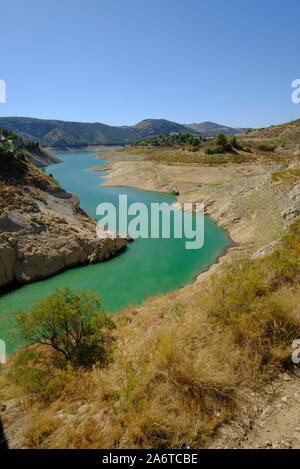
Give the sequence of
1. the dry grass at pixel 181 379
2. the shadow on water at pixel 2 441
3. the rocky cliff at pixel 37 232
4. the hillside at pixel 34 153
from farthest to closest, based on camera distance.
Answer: the hillside at pixel 34 153 < the rocky cliff at pixel 37 232 < the shadow on water at pixel 2 441 < the dry grass at pixel 181 379

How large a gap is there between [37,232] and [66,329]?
436 inches

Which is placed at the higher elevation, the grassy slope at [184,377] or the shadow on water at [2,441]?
the grassy slope at [184,377]

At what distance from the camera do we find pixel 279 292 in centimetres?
694

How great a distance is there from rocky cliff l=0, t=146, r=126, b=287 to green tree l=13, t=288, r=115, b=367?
859 centimetres

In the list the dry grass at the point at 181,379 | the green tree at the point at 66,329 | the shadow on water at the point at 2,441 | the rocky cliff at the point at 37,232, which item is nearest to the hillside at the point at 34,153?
the rocky cliff at the point at 37,232

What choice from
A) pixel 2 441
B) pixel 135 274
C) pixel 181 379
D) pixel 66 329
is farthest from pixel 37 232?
pixel 181 379

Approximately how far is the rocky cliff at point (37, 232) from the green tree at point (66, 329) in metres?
8.59

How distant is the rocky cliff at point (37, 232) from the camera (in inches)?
596

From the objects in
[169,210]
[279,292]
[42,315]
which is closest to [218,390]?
[279,292]

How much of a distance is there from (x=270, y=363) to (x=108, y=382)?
3410mm

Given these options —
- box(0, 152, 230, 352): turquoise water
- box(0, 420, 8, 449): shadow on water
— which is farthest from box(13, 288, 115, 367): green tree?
box(0, 152, 230, 352): turquoise water

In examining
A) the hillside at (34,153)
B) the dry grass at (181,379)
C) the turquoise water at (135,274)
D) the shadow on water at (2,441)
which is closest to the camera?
the dry grass at (181,379)

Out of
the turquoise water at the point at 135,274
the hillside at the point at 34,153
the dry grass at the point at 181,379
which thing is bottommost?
the turquoise water at the point at 135,274

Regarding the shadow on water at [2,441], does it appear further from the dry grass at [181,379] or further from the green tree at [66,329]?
the green tree at [66,329]
